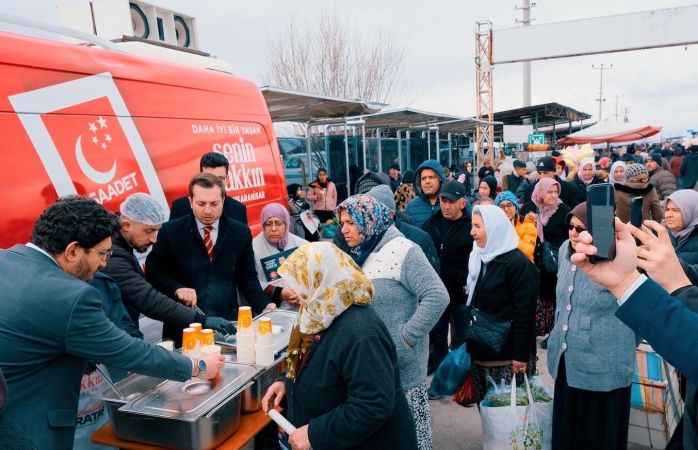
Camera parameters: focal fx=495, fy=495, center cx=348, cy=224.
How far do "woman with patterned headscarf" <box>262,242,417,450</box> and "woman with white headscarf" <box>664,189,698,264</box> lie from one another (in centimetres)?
250

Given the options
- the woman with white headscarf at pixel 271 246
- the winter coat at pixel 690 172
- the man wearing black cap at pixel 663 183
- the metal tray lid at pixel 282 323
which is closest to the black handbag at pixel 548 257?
the woman with white headscarf at pixel 271 246

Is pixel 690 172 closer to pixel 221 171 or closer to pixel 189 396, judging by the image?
pixel 221 171

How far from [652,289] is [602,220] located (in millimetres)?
189

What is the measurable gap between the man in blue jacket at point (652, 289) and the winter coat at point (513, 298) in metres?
1.77

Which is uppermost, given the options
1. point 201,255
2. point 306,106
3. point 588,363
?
point 306,106

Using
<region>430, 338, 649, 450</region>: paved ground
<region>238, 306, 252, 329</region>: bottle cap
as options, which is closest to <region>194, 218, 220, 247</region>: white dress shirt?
<region>238, 306, 252, 329</region>: bottle cap

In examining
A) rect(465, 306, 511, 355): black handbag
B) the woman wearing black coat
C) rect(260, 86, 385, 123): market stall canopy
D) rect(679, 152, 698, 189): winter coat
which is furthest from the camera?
rect(679, 152, 698, 189): winter coat

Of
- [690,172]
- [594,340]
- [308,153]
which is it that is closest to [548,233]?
[594,340]

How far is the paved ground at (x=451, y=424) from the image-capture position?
3252 millimetres

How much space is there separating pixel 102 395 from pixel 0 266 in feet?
2.23

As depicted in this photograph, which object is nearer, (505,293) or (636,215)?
(636,215)

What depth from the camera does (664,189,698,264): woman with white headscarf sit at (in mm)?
3254

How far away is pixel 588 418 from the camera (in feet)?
8.87

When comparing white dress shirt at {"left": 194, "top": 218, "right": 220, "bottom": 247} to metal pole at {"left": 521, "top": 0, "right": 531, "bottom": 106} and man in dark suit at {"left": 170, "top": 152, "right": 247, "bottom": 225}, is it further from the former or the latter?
metal pole at {"left": 521, "top": 0, "right": 531, "bottom": 106}
